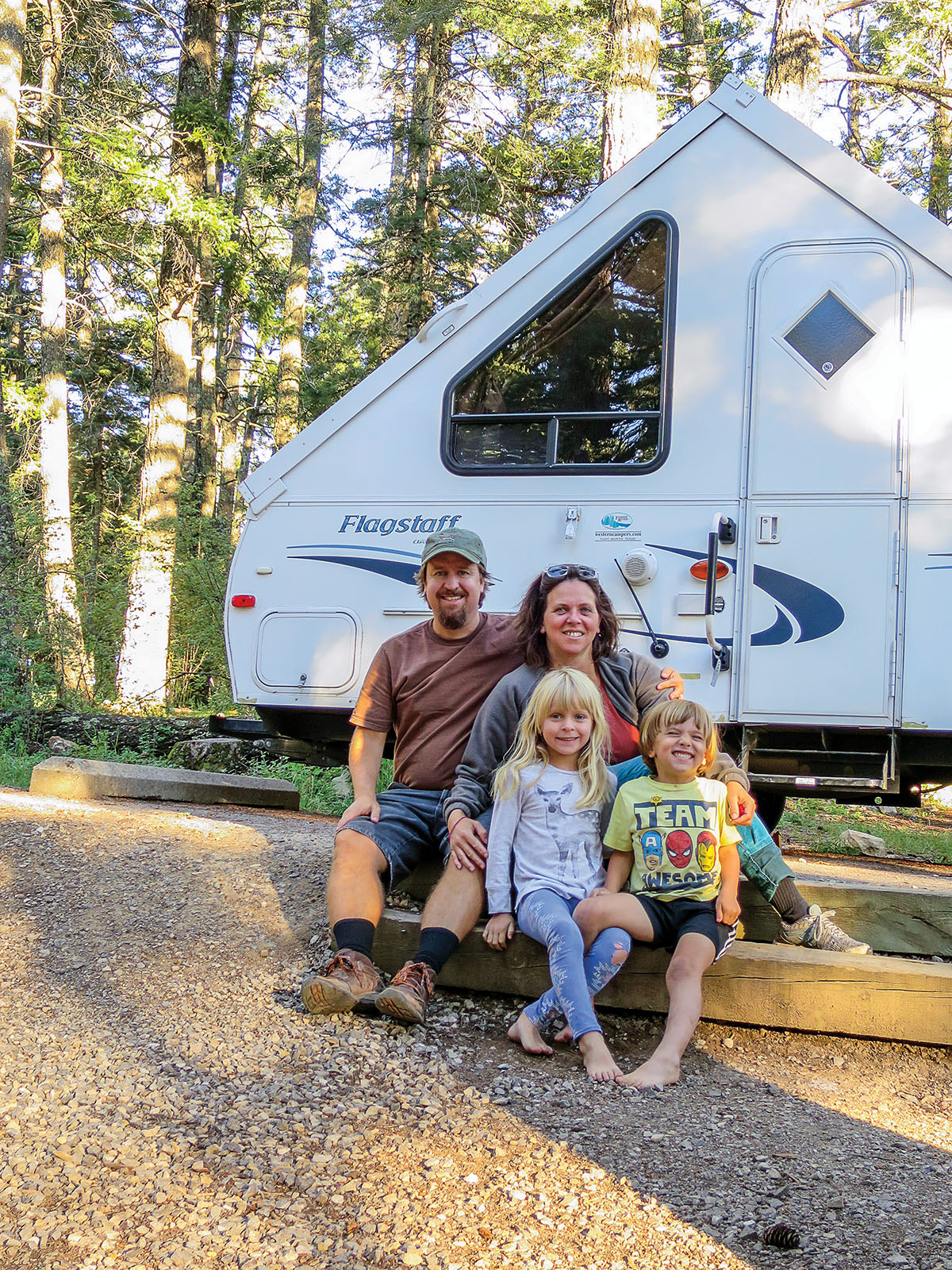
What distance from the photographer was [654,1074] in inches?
114

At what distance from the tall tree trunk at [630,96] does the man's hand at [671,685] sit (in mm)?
6002

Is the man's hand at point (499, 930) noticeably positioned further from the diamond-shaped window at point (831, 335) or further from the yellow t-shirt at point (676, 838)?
the diamond-shaped window at point (831, 335)

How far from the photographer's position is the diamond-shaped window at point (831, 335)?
508 centimetres

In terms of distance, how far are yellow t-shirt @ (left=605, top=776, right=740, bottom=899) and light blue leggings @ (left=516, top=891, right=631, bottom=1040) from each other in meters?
0.21

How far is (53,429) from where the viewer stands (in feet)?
45.8

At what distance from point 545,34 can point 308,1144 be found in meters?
13.1

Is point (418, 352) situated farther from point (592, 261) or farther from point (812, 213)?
point (812, 213)

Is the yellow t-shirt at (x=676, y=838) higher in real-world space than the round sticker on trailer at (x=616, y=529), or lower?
lower

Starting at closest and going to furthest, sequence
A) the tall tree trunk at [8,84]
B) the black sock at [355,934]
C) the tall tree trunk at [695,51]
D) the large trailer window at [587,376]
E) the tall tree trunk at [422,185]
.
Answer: the black sock at [355,934]
the large trailer window at [587,376]
the tall tree trunk at [8,84]
the tall tree trunk at [422,185]
the tall tree trunk at [695,51]

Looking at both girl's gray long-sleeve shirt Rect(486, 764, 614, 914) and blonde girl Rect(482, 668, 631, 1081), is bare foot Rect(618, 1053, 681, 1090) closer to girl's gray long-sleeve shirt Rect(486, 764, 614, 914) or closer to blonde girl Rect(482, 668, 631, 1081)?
blonde girl Rect(482, 668, 631, 1081)

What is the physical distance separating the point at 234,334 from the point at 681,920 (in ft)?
80.3

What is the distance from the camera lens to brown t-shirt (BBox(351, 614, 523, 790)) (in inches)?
154

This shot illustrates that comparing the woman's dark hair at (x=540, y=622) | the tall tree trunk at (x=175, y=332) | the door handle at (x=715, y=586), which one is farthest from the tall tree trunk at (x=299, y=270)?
the woman's dark hair at (x=540, y=622)

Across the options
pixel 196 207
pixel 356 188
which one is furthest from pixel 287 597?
pixel 356 188
